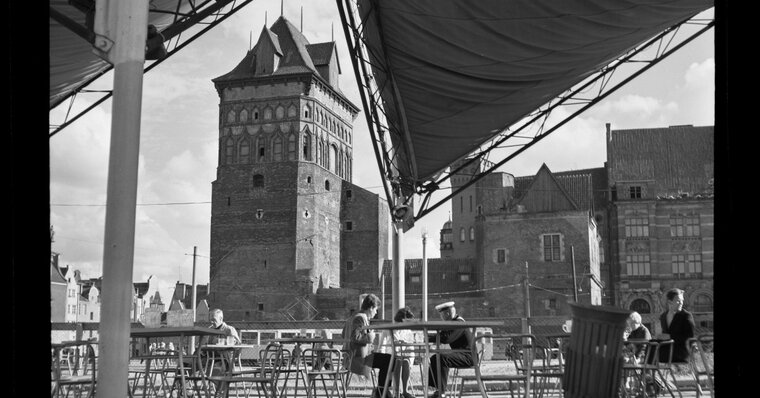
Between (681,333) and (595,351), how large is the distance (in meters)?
5.47

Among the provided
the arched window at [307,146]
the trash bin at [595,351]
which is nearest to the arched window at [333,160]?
the arched window at [307,146]

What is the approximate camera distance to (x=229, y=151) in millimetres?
62344

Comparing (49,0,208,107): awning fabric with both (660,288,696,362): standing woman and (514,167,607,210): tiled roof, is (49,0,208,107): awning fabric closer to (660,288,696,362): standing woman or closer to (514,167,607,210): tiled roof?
(660,288,696,362): standing woman

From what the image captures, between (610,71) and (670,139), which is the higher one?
(670,139)

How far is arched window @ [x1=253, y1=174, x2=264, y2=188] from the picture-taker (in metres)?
61.0

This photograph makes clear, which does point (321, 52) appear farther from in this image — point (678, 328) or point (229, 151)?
point (678, 328)

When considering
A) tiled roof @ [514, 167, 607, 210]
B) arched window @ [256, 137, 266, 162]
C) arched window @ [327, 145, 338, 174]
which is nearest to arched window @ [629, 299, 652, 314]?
tiled roof @ [514, 167, 607, 210]

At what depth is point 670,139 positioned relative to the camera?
186 ft

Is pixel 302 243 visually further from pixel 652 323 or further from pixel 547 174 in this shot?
pixel 652 323

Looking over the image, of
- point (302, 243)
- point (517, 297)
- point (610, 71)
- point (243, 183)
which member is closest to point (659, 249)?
point (517, 297)

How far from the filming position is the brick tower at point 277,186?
5872cm
